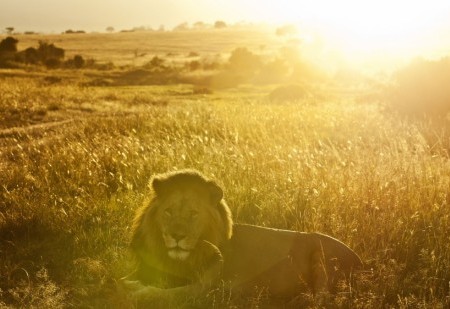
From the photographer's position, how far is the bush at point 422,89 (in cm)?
2570

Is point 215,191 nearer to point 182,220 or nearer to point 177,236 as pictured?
point 182,220

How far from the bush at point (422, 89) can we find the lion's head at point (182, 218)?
2038 cm

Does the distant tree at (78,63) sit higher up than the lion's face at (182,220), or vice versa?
the lion's face at (182,220)

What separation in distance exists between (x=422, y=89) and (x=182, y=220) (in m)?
25.0

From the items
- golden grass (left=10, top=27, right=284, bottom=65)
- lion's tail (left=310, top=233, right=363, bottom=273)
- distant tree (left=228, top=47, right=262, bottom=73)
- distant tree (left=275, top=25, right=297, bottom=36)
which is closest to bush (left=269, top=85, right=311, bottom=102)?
distant tree (left=228, top=47, right=262, bottom=73)

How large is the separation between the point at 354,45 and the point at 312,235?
245 ft

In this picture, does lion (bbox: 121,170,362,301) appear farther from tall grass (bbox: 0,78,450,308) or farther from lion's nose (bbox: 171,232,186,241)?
tall grass (bbox: 0,78,450,308)

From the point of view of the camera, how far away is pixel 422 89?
2808 cm

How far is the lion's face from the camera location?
5.06 meters

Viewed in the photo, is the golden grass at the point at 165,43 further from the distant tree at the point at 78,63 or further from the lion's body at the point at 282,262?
the lion's body at the point at 282,262

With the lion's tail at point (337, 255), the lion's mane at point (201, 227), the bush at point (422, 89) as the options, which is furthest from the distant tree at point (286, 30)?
the lion's mane at point (201, 227)

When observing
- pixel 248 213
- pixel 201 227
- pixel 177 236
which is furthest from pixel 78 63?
pixel 177 236

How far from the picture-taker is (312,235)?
228 inches

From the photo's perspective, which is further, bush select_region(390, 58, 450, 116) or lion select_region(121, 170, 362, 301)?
bush select_region(390, 58, 450, 116)
